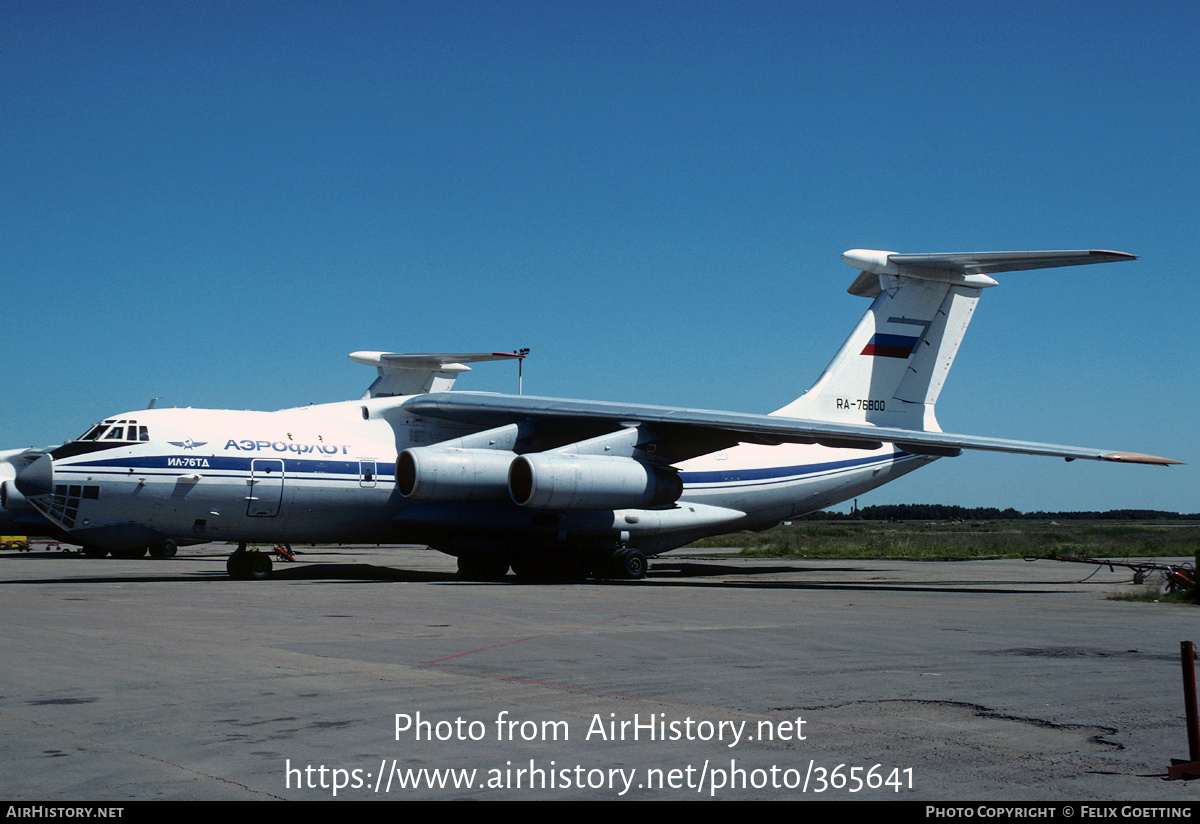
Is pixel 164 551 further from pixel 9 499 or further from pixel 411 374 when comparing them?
pixel 411 374

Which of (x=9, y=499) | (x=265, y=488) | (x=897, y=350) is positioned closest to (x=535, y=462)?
(x=265, y=488)

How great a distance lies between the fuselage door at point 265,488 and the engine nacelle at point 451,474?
1975 millimetres

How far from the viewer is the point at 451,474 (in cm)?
1880

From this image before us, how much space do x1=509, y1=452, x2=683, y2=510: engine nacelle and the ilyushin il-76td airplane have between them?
3 cm

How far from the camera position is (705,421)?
19422mm

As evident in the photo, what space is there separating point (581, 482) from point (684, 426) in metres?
2.49

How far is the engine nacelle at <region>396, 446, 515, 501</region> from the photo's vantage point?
18641 millimetres

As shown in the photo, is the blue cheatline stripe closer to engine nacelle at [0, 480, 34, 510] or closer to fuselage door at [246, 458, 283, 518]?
fuselage door at [246, 458, 283, 518]

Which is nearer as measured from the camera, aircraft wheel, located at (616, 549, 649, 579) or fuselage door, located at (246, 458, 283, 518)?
fuselage door, located at (246, 458, 283, 518)

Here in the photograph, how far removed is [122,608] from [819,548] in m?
26.3

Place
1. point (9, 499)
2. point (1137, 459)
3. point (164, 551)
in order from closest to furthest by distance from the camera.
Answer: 1. point (1137, 459)
2. point (9, 499)
3. point (164, 551)

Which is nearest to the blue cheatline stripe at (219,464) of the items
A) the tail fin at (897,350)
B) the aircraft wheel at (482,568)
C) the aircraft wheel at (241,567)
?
the aircraft wheel at (241,567)

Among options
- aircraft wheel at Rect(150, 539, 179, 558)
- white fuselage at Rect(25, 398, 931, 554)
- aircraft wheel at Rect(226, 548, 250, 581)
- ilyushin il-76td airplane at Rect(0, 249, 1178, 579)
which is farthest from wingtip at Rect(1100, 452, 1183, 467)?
aircraft wheel at Rect(150, 539, 179, 558)

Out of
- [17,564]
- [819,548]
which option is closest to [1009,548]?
[819,548]
